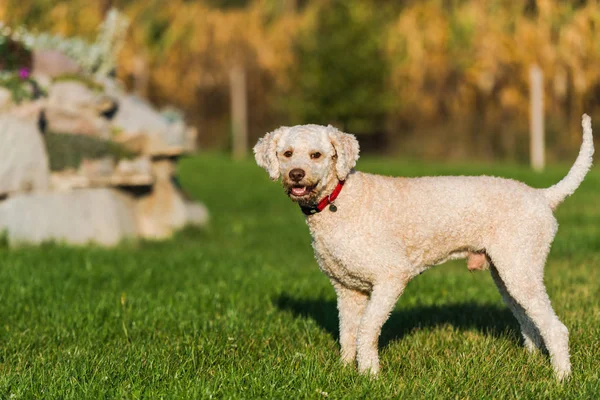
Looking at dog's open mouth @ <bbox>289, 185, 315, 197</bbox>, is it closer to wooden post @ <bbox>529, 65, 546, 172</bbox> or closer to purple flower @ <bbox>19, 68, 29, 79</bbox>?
purple flower @ <bbox>19, 68, 29, 79</bbox>

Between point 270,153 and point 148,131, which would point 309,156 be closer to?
point 270,153

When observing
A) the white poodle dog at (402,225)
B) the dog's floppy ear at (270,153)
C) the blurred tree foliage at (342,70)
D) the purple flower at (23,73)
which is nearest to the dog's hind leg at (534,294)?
the white poodle dog at (402,225)

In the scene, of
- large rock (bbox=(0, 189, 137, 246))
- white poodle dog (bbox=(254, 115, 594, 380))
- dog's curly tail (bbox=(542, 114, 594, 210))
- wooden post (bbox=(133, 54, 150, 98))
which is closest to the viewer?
white poodle dog (bbox=(254, 115, 594, 380))

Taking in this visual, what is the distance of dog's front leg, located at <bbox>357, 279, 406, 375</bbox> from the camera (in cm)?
487

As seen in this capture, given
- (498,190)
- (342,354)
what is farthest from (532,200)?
(342,354)

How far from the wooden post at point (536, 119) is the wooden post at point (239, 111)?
966 centimetres

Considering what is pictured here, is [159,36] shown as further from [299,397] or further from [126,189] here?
[299,397]

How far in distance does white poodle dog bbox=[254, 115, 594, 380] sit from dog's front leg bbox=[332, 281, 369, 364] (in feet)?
0.31

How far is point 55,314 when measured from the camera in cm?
650

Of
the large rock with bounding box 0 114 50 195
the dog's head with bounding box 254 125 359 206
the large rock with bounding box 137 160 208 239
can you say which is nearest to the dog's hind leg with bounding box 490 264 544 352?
the dog's head with bounding box 254 125 359 206

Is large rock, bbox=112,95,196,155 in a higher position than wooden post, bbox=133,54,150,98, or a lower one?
lower

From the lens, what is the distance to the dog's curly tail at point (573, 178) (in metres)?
5.22

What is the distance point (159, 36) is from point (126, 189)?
19109 millimetres

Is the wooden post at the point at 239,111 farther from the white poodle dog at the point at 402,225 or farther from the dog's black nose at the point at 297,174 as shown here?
the dog's black nose at the point at 297,174
